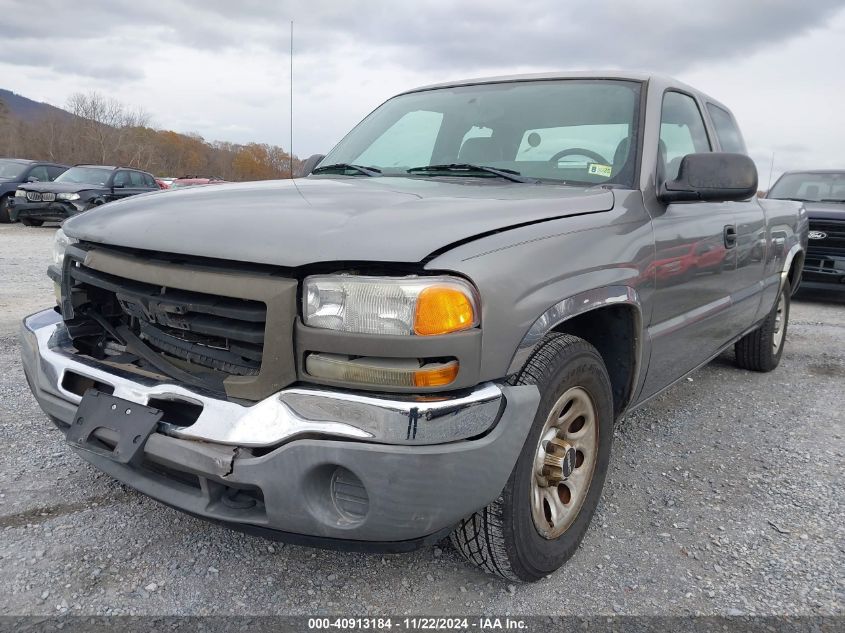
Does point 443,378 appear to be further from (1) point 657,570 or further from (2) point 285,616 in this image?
(1) point 657,570

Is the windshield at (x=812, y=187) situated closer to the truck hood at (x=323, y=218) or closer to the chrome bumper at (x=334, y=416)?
the truck hood at (x=323, y=218)

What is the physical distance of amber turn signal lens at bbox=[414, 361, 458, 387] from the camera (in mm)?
1599

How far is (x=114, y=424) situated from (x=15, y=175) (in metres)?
16.0

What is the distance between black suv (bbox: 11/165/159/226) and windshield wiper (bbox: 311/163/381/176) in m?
11.4

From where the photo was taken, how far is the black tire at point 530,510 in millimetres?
1840

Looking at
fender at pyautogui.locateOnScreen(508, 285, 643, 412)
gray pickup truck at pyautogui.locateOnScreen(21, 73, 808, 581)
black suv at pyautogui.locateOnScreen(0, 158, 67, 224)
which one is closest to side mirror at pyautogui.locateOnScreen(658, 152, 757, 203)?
gray pickup truck at pyautogui.locateOnScreen(21, 73, 808, 581)

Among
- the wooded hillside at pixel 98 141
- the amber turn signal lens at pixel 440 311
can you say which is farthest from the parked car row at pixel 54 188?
the wooded hillside at pixel 98 141

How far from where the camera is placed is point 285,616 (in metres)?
1.89

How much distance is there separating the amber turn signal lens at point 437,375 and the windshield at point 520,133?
123 cm

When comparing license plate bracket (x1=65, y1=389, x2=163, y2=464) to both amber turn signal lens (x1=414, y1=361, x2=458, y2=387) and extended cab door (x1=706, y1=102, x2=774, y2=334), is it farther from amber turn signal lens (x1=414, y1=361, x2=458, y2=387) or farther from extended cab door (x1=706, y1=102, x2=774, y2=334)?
extended cab door (x1=706, y1=102, x2=774, y2=334)

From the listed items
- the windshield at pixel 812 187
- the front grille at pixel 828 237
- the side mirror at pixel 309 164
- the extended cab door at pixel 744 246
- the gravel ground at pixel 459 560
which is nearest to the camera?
the gravel ground at pixel 459 560

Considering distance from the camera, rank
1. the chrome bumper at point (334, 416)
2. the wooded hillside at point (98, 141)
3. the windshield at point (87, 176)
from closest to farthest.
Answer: the chrome bumper at point (334, 416)
the windshield at point (87, 176)
the wooded hillside at point (98, 141)

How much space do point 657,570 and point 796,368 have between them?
352cm

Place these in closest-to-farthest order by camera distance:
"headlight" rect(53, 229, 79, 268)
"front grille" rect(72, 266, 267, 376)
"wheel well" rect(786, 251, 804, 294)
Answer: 1. "front grille" rect(72, 266, 267, 376)
2. "headlight" rect(53, 229, 79, 268)
3. "wheel well" rect(786, 251, 804, 294)
